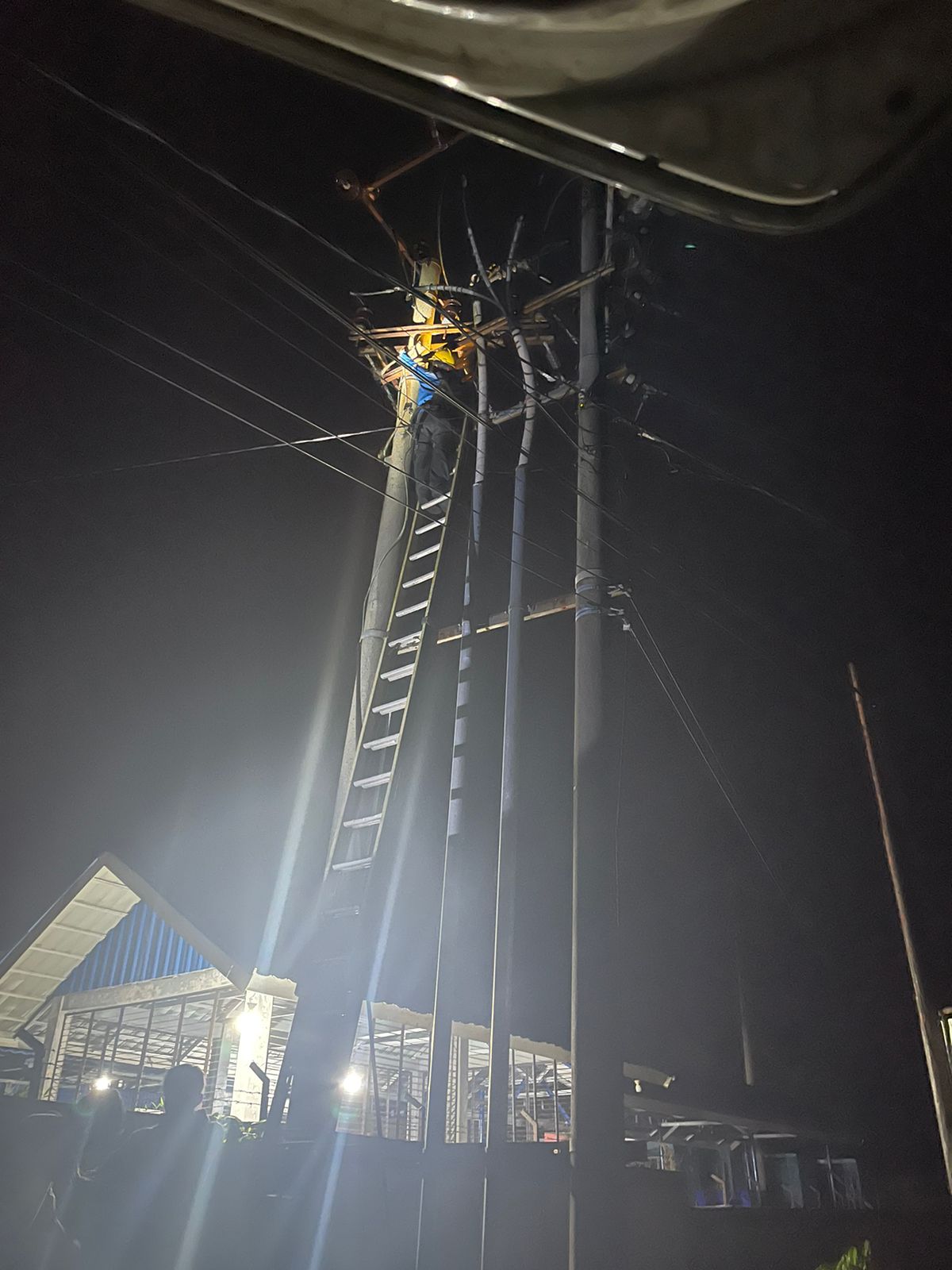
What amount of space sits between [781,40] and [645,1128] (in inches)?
361

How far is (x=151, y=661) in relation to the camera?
6141 millimetres

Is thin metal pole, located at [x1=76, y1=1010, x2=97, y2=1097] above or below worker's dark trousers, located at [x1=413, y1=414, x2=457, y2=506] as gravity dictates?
below

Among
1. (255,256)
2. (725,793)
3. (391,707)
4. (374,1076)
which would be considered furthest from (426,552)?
(725,793)

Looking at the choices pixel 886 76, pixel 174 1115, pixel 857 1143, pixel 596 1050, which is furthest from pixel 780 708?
pixel 886 76

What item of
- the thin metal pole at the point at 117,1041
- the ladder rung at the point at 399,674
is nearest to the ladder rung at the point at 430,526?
the ladder rung at the point at 399,674

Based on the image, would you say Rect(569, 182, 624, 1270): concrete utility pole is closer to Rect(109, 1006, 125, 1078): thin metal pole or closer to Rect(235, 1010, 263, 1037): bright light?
Rect(235, 1010, 263, 1037): bright light

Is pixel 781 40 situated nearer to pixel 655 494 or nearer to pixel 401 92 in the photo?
pixel 401 92

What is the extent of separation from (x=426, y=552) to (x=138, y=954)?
32.2 ft

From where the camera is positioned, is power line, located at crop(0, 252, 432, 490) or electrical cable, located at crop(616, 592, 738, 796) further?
electrical cable, located at crop(616, 592, 738, 796)

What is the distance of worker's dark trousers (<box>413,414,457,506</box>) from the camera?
6723 millimetres

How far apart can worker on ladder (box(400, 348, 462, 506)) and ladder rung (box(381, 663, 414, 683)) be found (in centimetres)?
148

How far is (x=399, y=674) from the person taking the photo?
6176 millimetres

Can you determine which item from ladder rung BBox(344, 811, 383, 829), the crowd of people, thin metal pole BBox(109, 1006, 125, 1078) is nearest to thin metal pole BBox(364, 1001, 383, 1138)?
the crowd of people

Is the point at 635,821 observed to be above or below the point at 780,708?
below
